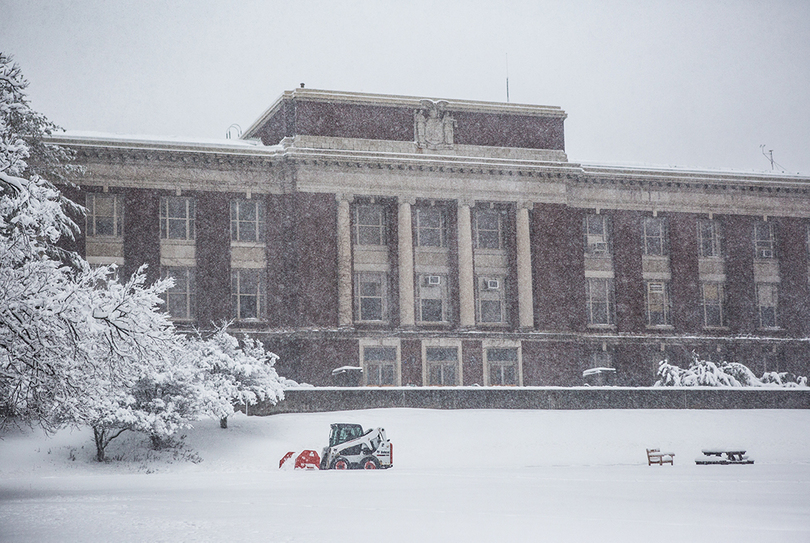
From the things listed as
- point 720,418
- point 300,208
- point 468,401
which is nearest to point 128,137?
point 300,208

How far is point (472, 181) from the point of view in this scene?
52.4 meters

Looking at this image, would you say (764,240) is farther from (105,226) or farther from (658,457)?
(105,226)

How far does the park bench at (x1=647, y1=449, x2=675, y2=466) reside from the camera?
35.4 meters

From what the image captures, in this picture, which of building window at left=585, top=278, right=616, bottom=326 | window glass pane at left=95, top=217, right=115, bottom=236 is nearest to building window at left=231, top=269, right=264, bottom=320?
window glass pane at left=95, top=217, right=115, bottom=236

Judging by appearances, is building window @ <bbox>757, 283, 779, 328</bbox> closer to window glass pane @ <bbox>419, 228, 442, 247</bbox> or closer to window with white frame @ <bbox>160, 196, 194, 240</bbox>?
window glass pane @ <bbox>419, 228, 442, 247</bbox>

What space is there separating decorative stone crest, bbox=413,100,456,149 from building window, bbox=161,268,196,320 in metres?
13.5

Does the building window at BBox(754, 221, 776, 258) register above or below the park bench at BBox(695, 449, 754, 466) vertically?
above

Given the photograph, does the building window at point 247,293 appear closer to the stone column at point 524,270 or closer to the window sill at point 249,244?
the window sill at point 249,244

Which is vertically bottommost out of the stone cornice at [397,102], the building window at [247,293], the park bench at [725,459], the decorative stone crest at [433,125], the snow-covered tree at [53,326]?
the park bench at [725,459]

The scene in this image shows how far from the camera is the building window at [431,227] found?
52.7 meters

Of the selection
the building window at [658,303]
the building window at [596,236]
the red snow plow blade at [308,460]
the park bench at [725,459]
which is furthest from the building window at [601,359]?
the red snow plow blade at [308,460]

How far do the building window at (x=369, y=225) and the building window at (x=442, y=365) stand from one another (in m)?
6.27

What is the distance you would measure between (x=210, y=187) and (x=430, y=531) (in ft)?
122

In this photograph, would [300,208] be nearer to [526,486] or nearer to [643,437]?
[643,437]
